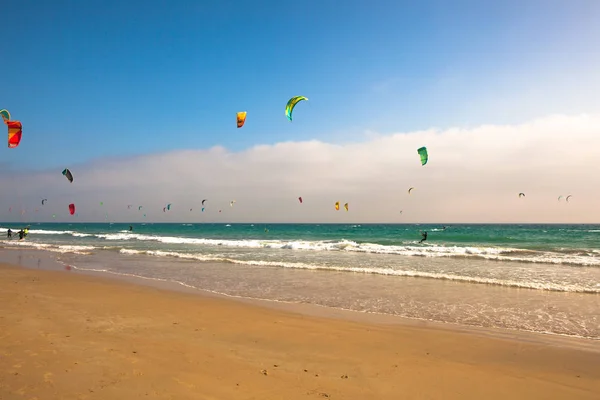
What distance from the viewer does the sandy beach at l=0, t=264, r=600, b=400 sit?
4262 millimetres

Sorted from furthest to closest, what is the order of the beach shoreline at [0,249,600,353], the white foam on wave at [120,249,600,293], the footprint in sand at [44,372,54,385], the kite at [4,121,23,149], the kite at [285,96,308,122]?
the kite at [285,96,308,122] < the white foam on wave at [120,249,600,293] < the kite at [4,121,23,149] < the beach shoreline at [0,249,600,353] < the footprint in sand at [44,372,54,385]

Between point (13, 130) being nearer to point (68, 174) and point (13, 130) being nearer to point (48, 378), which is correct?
point (68, 174)

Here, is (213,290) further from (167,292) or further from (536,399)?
(536,399)

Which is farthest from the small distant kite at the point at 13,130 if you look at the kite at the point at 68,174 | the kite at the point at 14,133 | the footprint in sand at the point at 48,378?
the footprint in sand at the point at 48,378

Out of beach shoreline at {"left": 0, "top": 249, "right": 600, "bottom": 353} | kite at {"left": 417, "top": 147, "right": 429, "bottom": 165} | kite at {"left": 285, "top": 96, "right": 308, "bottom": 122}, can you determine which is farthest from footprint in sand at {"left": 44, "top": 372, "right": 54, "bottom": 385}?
kite at {"left": 417, "top": 147, "right": 429, "bottom": 165}

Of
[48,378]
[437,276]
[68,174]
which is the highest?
[68,174]

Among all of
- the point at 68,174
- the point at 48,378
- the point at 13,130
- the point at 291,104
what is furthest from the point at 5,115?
the point at 48,378

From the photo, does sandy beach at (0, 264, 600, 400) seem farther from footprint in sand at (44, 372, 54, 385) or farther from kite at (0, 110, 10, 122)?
kite at (0, 110, 10, 122)

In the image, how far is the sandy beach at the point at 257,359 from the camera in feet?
14.0

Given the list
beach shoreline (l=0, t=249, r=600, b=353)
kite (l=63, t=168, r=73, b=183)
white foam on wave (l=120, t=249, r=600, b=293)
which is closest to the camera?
beach shoreline (l=0, t=249, r=600, b=353)

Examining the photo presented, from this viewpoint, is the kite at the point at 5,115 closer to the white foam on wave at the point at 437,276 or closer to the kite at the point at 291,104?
the kite at the point at 291,104

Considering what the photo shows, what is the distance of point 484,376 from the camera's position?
4.95 m

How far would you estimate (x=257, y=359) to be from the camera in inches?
210

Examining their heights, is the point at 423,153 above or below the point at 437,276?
above
